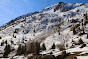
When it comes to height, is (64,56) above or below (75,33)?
below

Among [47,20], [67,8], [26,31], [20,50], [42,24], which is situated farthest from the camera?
[67,8]

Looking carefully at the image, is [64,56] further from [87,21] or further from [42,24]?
[42,24]

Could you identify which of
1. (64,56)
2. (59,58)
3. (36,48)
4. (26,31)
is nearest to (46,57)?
(59,58)

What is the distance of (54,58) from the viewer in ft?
35.7

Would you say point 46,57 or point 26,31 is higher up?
point 26,31

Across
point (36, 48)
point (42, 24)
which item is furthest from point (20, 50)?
point (42, 24)

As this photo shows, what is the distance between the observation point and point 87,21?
32688 mm

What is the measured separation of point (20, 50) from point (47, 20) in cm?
3320

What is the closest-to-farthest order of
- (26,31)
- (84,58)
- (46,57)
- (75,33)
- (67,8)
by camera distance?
(84,58)
(46,57)
(75,33)
(26,31)
(67,8)

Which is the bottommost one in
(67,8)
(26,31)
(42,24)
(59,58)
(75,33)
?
(59,58)

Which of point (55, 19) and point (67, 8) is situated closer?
point (55, 19)

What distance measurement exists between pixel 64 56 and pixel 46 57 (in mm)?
2467

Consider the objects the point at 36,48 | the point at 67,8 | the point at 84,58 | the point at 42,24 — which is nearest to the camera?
the point at 84,58

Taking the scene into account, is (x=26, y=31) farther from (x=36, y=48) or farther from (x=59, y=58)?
(x=59, y=58)
